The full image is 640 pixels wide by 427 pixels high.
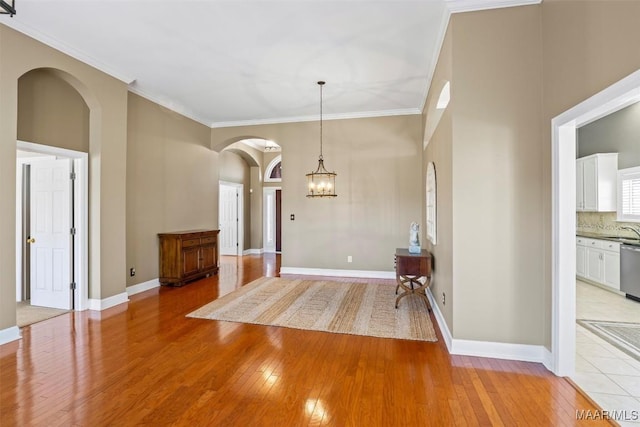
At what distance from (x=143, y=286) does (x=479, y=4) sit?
579cm

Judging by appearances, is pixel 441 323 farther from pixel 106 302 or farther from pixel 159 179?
pixel 159 179

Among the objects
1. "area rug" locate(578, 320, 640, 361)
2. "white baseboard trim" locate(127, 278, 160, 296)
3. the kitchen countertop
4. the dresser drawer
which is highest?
the kitchen countertop

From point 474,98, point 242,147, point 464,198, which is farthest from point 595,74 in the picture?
point 242,147

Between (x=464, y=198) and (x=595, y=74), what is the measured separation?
3.92ft

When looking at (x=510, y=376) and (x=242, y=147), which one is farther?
(x=242, y=147)

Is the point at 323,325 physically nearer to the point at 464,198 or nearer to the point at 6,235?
the point at 464,198

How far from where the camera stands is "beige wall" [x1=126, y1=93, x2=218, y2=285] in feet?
15.9

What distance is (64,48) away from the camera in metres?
3.51

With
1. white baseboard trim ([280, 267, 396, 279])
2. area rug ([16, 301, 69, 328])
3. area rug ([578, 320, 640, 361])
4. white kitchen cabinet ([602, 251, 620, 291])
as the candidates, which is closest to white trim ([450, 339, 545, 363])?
area rug ([578, 320, 640, 361])

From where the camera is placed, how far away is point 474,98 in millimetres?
2744

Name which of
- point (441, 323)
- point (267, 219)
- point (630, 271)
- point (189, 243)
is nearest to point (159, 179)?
point (189, 243)

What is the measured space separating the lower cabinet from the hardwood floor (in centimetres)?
344

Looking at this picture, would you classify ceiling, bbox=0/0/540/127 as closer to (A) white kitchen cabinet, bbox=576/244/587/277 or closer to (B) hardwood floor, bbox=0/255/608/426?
(B) hardwood floor, bbox=0/255/608/426

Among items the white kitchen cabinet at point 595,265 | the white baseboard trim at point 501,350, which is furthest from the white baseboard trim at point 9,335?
the white kitchen cabinet at point 595,265
